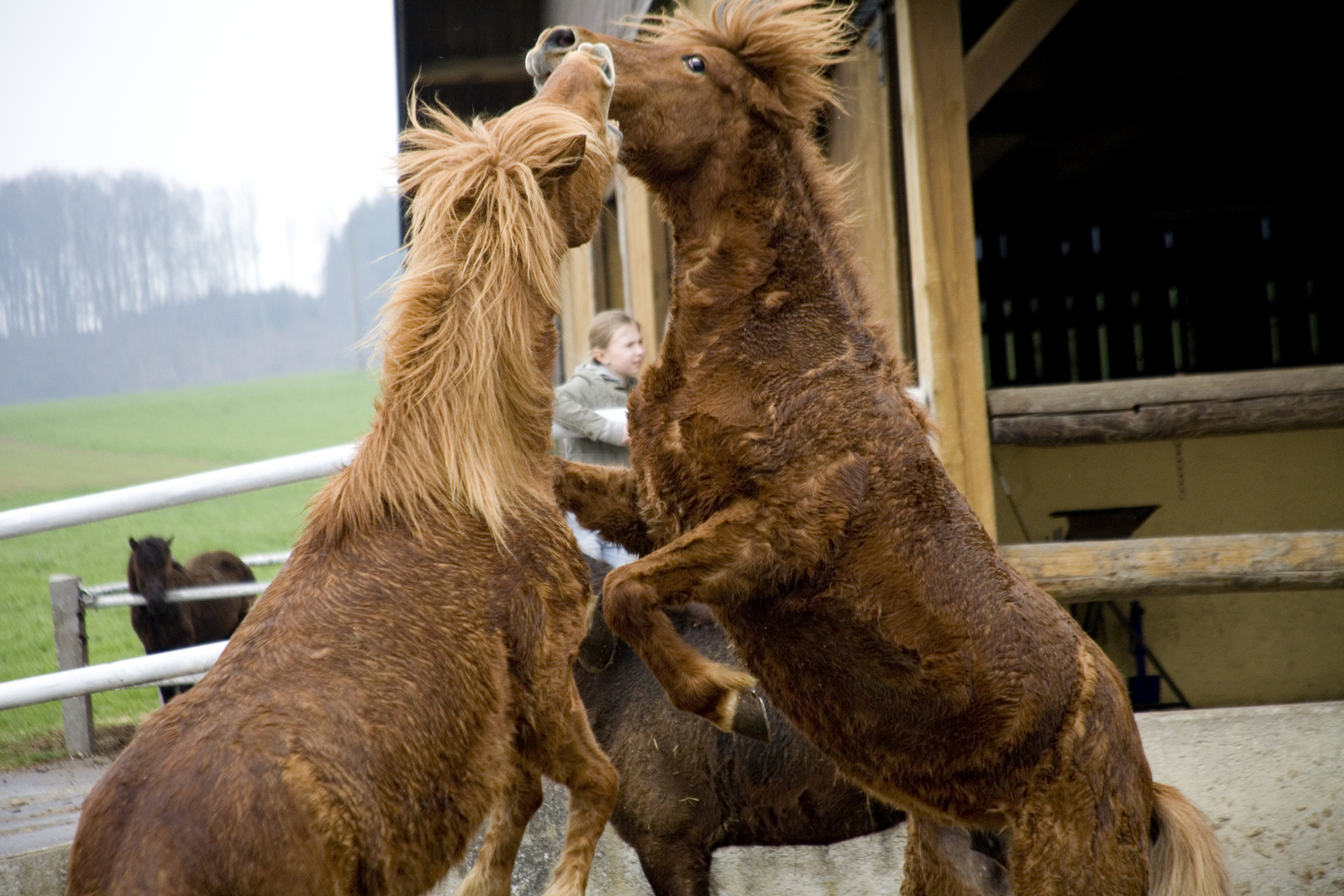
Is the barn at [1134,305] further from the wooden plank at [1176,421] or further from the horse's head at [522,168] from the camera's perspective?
the horse's head at [522,168]

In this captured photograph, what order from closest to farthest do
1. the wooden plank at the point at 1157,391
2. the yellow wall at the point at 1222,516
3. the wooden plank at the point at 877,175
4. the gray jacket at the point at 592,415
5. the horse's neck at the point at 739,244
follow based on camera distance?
the horse's neck at the point at 739,244 < the gray jacket at the point at 592,415 < the wooden plank at the point at 1157,391 < the wooden plank at the point at 877,175 < the yellow wall at the point at 1222,516

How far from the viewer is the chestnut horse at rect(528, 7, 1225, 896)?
232 centimetres

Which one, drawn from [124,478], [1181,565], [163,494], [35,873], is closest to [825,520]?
[1181,565]

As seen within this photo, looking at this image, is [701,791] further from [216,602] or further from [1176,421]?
[216,602]

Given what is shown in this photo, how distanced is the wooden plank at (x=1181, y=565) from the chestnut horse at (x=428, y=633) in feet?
7.49

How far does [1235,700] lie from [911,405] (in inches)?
232

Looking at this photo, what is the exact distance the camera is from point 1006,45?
4.25 metres

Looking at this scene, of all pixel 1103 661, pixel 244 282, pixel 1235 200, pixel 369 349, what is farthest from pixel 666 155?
pixel 244 282

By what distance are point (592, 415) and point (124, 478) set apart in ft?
47.2

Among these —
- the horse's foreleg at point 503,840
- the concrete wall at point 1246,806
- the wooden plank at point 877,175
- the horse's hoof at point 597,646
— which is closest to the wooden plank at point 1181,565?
the concrete wall at point 1246,806

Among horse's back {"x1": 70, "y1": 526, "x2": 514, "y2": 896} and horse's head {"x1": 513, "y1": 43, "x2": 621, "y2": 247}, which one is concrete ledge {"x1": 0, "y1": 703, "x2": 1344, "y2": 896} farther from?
horse's head {"x1": 513, "y1": 43, "x2": 621, "y2": 247}

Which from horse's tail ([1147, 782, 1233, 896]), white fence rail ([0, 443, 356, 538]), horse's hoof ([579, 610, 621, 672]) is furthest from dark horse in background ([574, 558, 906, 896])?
white fence rail ([0, 443, 356, 538])

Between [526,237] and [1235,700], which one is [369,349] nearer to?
[526,237]

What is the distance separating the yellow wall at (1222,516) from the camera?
23.0 feet
